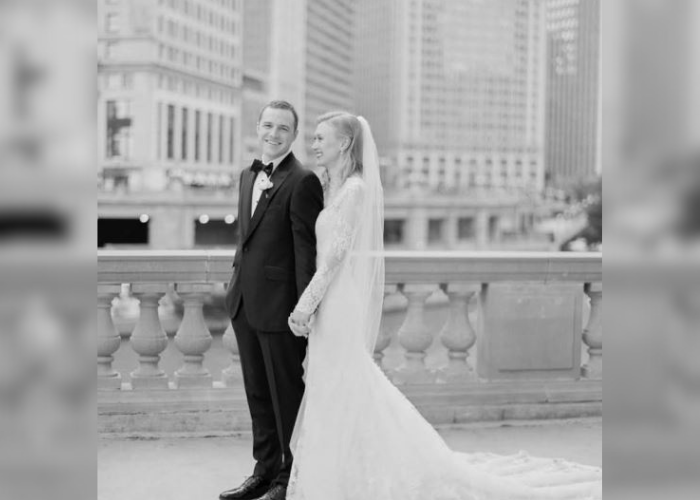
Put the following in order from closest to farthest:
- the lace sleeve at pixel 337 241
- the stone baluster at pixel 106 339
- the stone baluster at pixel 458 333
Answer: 1. the lace sleeve at pixel 337 241
2. the stone baluster at pixel 106 339
3. the stone baluster at pixel 458 333

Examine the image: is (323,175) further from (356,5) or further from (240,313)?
(356,5)

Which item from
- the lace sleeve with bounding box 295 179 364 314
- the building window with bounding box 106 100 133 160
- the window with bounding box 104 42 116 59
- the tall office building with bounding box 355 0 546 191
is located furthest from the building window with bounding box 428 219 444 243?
the lace sleeve with bounding box 295 179 364 314

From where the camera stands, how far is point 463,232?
103562mm

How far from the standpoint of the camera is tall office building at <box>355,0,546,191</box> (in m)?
132

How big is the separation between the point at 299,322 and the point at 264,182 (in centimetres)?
66

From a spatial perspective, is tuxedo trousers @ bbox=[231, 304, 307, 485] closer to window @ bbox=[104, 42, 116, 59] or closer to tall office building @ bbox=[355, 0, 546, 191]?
window @ bbox=[104, 42, 116, 59]

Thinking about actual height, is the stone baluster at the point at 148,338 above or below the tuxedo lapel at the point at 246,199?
below

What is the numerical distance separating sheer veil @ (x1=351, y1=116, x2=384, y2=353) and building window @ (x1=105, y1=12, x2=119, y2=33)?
97845 millimetres

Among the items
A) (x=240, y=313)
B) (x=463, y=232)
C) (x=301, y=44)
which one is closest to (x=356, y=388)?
(x=240, y=313)

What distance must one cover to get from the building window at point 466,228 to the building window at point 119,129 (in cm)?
3906

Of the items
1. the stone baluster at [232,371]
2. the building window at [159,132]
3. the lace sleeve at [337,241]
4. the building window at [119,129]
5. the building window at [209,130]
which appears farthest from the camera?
the building window at [209,130]

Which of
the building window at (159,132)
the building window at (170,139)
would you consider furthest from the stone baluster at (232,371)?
the building window at (170,139)

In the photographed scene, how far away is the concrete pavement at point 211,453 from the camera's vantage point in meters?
4.34

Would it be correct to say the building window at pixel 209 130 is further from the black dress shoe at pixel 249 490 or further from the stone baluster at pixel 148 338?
the black dress shoe at pixel 249 490
